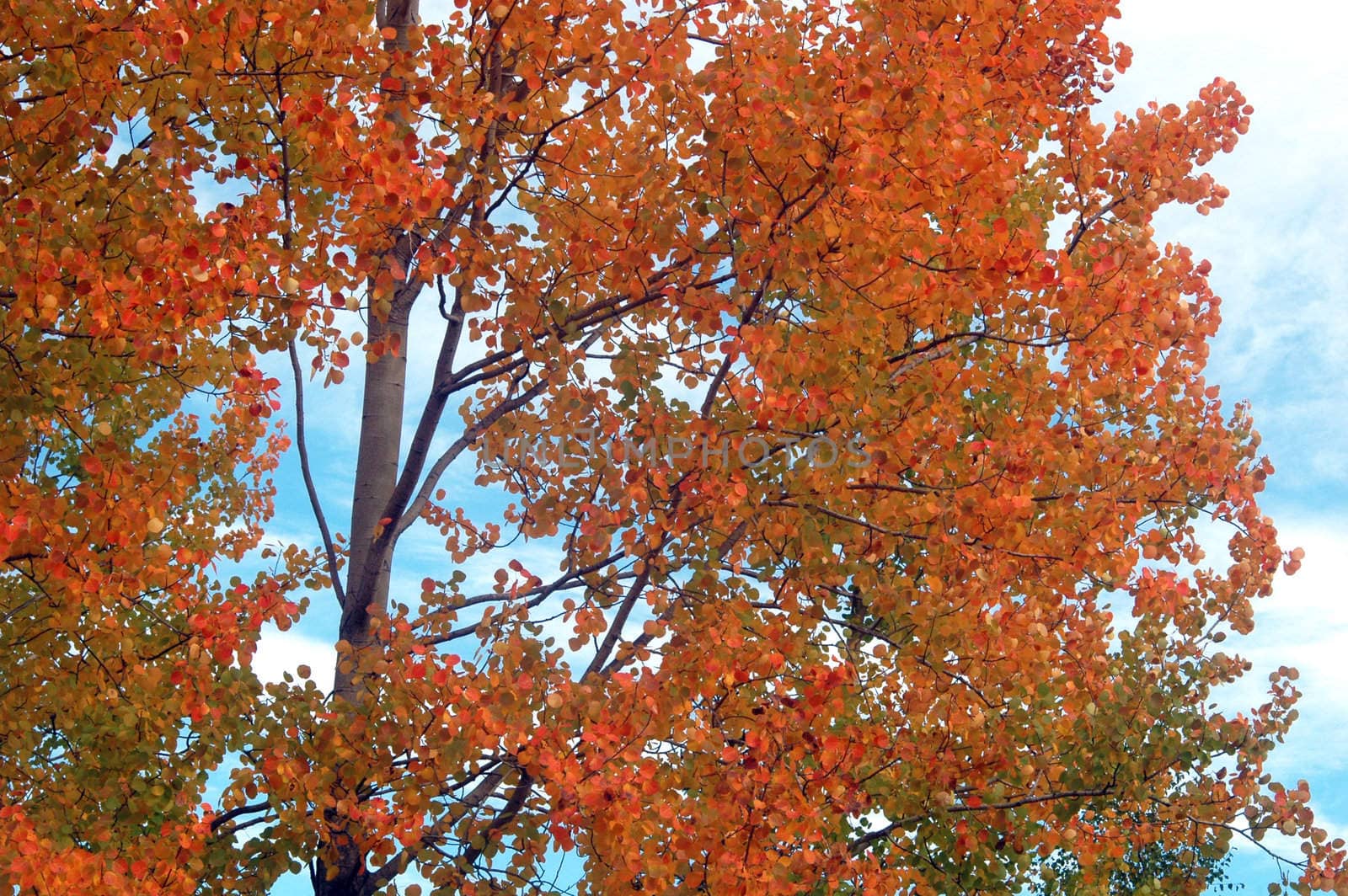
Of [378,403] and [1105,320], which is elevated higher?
[378,403]

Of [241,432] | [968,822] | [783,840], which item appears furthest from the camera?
[241,432]

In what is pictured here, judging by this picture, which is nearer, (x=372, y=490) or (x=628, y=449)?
(x=628, y=449)

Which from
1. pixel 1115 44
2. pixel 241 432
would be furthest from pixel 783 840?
pixel 241 432

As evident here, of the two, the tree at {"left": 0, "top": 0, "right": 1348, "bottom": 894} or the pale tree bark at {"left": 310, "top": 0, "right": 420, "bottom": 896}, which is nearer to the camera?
the tree at {"left": 0, "top": 0, "right": 1348, "bottom": 894}

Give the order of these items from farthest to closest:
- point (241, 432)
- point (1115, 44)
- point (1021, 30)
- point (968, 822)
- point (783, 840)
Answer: point (241, 432), point (1115, 44), point (968, 822), point (1021, 30), point (783, 840)

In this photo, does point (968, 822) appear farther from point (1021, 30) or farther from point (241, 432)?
point (241, 432)

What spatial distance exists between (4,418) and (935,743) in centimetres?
612

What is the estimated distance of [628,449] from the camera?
5.80m

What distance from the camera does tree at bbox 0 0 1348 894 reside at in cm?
533

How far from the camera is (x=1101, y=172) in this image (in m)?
7.63

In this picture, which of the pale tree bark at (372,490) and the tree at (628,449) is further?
the pale tree bark at (372,490)

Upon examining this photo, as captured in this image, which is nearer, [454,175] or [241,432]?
[454,175]

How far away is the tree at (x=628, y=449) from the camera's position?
533 cm

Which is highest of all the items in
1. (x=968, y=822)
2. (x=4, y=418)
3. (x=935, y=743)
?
(x=4, y=418)
